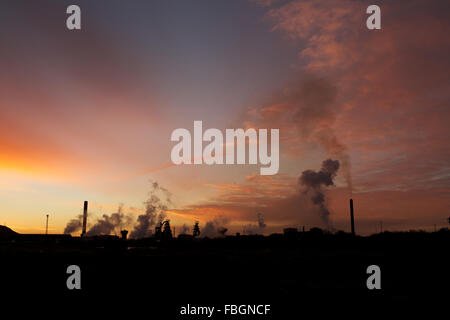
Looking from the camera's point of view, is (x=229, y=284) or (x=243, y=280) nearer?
(x=229, y=284)

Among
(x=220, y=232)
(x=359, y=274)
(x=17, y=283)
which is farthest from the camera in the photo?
(x=220, y=232)

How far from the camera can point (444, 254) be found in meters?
39.2

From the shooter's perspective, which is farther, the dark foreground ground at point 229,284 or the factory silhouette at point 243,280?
the factory silhouette at point 243,280

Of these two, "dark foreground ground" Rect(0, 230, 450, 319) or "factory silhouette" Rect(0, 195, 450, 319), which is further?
"factory silhouette" Rect(0, 195, 450, 319)

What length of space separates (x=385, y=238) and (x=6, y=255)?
57.8 metres

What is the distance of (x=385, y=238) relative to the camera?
59.3 m
